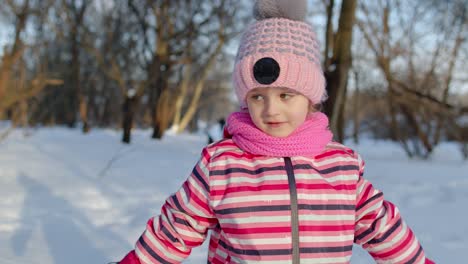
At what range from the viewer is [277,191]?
117cm

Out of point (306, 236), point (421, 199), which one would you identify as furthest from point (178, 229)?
point (421, 199)

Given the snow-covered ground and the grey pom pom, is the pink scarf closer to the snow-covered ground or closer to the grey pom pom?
the grey pom pom

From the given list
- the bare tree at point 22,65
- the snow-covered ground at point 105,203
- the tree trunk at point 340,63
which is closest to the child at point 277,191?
the snow-covered ground at point 105,203

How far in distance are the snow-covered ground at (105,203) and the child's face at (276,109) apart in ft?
4.22

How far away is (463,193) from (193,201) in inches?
149

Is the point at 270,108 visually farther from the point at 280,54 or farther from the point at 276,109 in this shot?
the point at 280,54

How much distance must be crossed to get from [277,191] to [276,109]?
247 mm

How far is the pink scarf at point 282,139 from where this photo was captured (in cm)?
121

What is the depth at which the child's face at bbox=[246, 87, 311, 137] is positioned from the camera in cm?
122

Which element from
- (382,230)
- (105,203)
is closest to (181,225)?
(382,230)

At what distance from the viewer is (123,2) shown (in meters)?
13.0

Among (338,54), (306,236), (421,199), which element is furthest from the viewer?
(338,54)

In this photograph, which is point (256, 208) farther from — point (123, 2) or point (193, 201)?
point (123, 2)

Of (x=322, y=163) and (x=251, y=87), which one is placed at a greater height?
(x=251, y=87)
